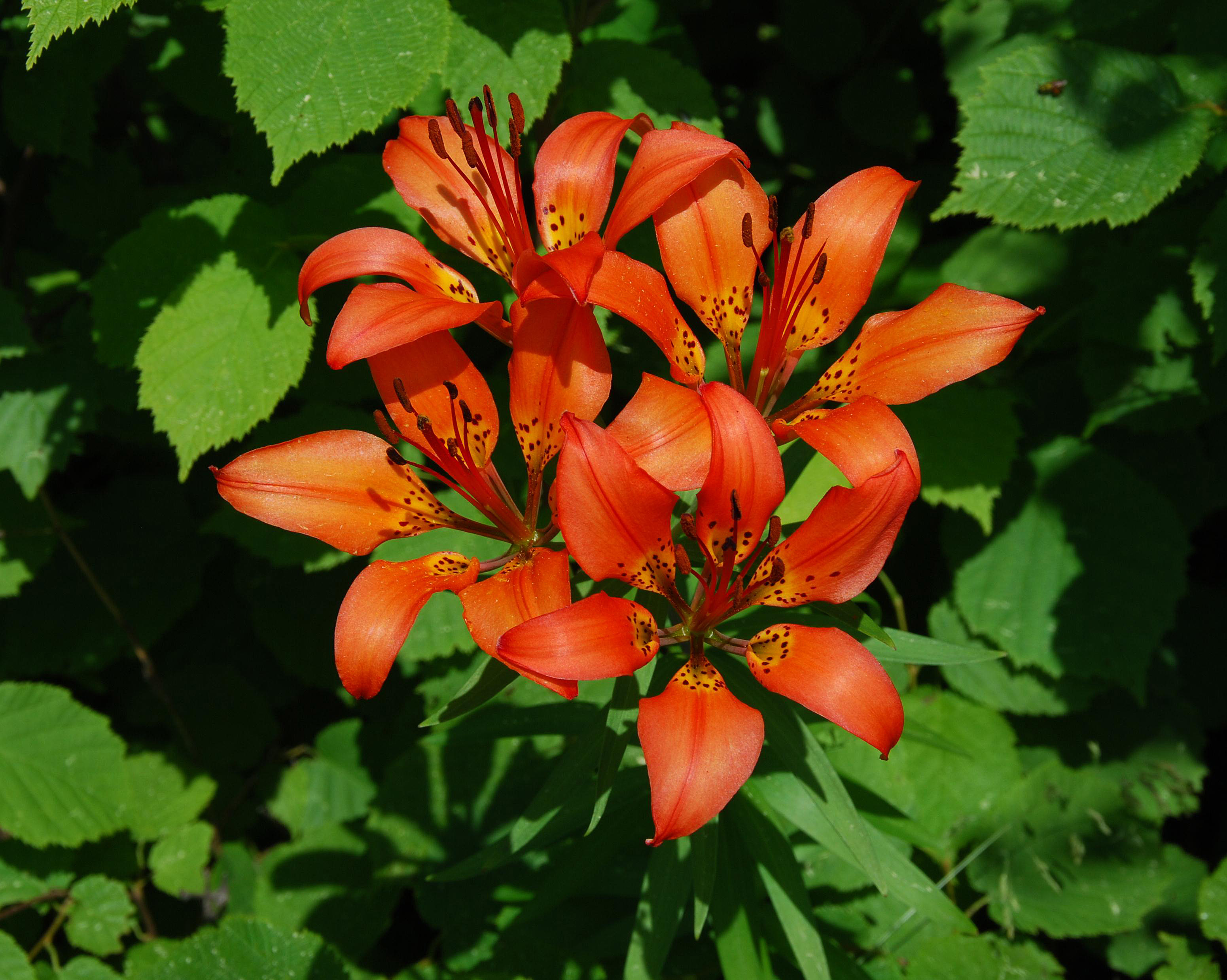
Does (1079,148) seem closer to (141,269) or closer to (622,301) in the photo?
(622,301)

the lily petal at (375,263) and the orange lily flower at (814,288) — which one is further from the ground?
the lily petal at (375,263)

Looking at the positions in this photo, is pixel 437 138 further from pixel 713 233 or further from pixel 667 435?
pixel 667 435

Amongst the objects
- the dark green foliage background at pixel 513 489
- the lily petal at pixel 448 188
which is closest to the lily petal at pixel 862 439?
the dark green foliage background at pixel 513 489

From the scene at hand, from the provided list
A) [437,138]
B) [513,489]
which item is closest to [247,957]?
[513,489]

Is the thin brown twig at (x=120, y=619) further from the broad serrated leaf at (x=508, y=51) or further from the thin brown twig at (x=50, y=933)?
the broad serrated leaf at (x=508, y=51)

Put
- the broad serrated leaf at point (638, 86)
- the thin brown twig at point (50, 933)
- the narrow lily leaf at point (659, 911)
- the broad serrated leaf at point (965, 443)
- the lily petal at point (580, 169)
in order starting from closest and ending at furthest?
1. the lily petal at point (580, 169)
2. the narrow lily leaf at point (659, 911)
3. the broad serrated leaf at point (638, 86)
4. the broad serrated leaf at point (965, 443)
5. the thin brown twig at point (50, 933)

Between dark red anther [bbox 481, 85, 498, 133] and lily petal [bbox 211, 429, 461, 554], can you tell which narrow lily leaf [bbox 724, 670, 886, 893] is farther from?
dark red anther [bbox 481, 85, 498, 133]
